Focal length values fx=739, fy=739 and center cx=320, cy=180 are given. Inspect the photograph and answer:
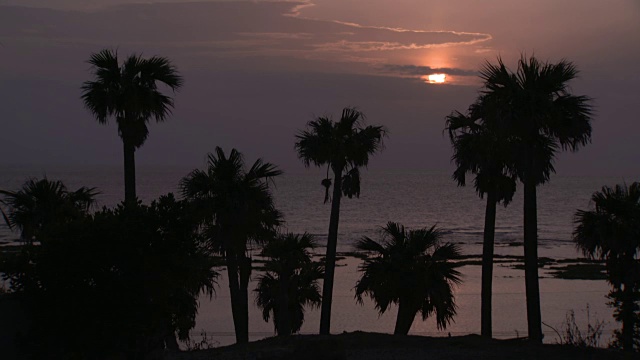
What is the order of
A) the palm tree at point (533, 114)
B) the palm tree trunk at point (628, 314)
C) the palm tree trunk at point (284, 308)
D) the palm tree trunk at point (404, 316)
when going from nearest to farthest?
the palm tree at point (533, 114) → the palm tree trunk at point (404, 316) → the palm tree trunk at point (628, 314) → the palm tree trunk at point (284, 308)

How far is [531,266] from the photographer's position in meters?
21.0

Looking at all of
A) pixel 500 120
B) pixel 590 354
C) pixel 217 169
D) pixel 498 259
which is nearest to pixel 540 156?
pixel 500 120

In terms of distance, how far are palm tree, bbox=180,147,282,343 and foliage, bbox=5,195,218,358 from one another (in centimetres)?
1165

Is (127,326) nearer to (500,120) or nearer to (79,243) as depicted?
(79,243)

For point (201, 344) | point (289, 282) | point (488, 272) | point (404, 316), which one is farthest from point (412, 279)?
point (289, 282)

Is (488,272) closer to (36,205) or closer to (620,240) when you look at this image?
(620,240)

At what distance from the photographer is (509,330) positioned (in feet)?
136

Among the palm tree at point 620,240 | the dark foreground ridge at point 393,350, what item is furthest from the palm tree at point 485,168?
the dark foreground ridge at point 393,350

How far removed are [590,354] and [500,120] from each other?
723 cm

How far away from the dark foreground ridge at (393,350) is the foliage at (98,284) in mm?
3179

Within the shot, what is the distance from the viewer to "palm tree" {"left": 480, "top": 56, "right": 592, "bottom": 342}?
2070 cm

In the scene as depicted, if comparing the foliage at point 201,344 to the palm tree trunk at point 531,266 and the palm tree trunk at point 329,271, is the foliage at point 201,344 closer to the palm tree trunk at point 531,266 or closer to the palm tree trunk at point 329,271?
the palm tree trunk at point 329,271

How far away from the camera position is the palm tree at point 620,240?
26.5 meters

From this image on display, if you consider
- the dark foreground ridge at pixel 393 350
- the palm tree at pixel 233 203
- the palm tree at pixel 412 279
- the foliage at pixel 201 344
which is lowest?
the foliage at pixel 201 344
